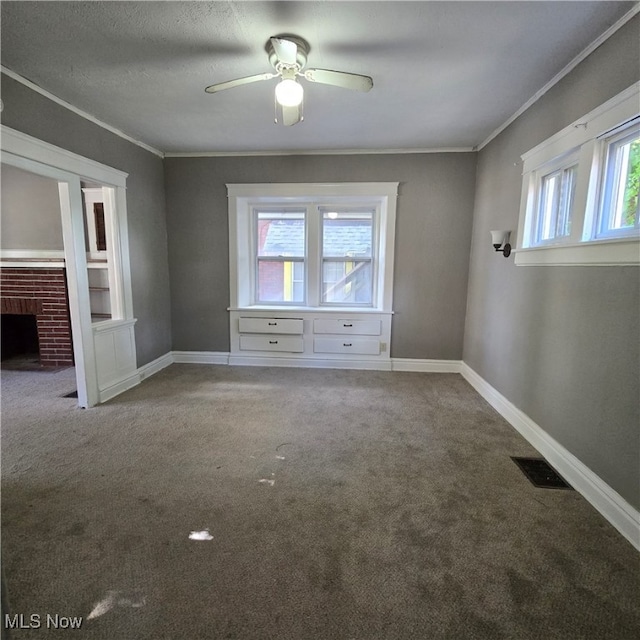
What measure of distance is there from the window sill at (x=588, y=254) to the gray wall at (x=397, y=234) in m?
1.29

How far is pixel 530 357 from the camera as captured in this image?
97.7 inches

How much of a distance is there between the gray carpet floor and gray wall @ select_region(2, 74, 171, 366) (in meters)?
1.30

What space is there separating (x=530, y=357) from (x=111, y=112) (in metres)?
3.89

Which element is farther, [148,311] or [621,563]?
[148,311]

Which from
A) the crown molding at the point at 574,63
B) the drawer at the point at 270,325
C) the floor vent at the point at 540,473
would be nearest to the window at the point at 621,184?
the crown molding at the point at 574,63

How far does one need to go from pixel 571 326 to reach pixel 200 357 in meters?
3.81

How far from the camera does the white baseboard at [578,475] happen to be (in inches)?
61.7

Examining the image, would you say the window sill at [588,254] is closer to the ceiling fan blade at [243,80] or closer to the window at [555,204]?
the window at [555,204]

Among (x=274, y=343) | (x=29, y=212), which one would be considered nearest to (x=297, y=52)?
(x=274, y=343)

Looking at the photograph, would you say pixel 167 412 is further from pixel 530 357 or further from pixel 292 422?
pixel 530 357

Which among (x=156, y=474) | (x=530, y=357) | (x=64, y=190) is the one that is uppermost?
(x=64, y=190)

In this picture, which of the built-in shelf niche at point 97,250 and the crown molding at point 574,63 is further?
the built-in shelf niche at point 97,250

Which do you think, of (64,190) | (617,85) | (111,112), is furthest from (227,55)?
(617,85)

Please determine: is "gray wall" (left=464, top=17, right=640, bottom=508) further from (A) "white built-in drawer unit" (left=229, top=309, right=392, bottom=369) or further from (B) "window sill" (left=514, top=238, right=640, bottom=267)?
(A) "white built-in drawer unit" (left=229, top=309, right=392, bottom=369)
